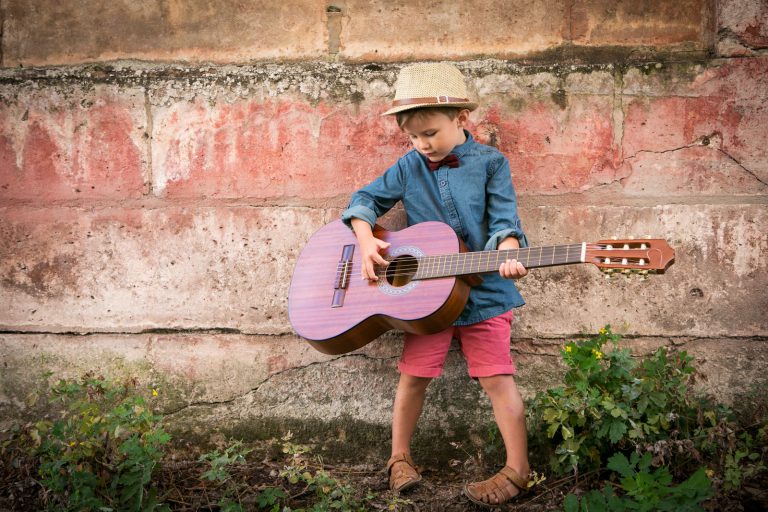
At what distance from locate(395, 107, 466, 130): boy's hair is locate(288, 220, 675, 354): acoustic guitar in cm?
43

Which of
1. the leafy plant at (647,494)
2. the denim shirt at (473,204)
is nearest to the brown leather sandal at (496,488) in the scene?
the leafy plant at (647,494)

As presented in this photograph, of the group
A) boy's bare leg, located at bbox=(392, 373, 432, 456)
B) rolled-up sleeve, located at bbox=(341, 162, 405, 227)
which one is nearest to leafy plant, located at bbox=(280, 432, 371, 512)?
boy's bare leg, located at bbox=(392, 373, 432, 456)

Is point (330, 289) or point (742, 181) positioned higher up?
point (742, 181)

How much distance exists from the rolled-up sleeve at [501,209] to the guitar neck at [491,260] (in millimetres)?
95

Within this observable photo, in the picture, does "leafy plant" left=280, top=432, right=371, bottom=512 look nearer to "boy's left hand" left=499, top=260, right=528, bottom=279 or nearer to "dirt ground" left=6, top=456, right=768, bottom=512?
"dirt ground" left=6, top=456, right=768, bottom=512

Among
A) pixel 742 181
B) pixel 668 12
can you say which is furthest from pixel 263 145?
pixel 742 181

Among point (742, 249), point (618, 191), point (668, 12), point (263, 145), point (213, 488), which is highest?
point (668, 12)

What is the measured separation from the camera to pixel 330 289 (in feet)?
9.70

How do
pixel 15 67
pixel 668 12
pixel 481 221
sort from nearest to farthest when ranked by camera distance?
pixel 481 221 → pixel 668 12 → pixel 15 67

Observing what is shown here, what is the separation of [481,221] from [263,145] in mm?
1109

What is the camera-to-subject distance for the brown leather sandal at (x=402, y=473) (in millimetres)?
2936

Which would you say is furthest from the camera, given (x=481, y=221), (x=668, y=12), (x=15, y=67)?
(x=15, y=67)

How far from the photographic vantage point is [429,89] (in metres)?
2.81

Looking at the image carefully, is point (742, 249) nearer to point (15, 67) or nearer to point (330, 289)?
point (330, 289)
